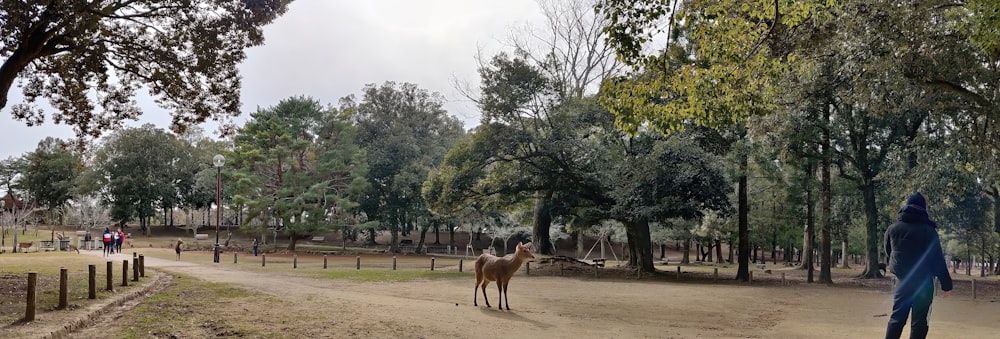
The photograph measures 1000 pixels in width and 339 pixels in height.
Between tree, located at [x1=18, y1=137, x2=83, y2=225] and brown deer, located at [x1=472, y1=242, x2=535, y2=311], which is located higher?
tree, located at [x1=18, y1=137, x2=83, y2=225]

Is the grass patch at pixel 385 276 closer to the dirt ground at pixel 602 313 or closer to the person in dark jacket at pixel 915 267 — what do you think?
the dirt ground at pixel 602 313

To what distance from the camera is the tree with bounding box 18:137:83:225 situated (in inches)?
2299

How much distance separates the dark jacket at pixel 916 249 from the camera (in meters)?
6.14

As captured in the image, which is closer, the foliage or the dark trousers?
the dark trousers

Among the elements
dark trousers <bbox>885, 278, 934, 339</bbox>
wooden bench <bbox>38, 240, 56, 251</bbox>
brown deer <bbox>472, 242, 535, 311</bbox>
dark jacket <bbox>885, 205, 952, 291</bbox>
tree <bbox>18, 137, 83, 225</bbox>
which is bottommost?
wooden bench <bbox>38, 240, 56, 251</bbox>

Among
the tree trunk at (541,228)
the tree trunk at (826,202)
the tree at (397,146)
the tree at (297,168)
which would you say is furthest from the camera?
the tree at (397,146)

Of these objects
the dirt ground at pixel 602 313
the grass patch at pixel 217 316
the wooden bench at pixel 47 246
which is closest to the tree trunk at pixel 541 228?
the dirt ground at pixel 602 313

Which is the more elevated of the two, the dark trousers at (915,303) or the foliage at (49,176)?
the foliage at (49,176)

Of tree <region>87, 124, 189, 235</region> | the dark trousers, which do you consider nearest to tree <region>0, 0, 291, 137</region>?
the dark trousers

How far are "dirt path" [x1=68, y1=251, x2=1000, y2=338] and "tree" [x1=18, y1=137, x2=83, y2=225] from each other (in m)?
54.3

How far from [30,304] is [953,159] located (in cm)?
2344

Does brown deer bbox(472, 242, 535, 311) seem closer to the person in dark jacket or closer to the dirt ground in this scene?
the dirt ground

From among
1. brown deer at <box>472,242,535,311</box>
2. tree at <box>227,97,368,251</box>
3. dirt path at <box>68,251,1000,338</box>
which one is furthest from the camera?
tree at <box>227,97,368,251</box>

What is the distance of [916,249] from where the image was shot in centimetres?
630
